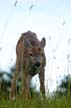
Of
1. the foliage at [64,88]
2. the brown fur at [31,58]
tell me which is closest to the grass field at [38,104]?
the foliage at [64,88]

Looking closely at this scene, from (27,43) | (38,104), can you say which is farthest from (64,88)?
(27,43)

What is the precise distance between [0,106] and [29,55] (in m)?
6.87

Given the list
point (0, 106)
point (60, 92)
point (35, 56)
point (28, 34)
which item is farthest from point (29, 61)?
point (0, 106)

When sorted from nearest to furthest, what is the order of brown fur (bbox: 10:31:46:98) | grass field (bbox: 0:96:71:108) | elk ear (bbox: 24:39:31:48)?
grass field (bbox: 0:96:71:108) < brown fur (bbox: 10:31:46:98) < elk ear (bbox: 24:39:31:48)

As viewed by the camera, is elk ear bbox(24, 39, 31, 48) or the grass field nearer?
the grass field

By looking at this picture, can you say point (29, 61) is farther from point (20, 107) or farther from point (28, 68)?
point (20, 107)

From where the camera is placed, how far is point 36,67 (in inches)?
485

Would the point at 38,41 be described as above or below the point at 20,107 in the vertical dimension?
above

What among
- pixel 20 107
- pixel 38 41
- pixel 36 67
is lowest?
pixel 20 107

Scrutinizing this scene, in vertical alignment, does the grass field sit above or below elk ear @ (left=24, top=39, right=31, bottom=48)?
below

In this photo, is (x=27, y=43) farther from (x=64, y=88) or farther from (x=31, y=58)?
(x=64, y=88)

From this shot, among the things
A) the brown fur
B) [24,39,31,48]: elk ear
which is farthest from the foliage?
[24,39,31,48]: elk ear

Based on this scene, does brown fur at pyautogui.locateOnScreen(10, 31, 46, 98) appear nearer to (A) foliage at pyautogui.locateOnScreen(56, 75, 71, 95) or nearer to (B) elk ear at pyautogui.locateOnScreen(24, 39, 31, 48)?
(B) elk ear at pyautogui.locateOnScreen(24, 39, 31, 48)

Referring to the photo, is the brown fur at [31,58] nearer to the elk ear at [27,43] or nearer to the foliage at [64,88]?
the elk ear at [27,43]
